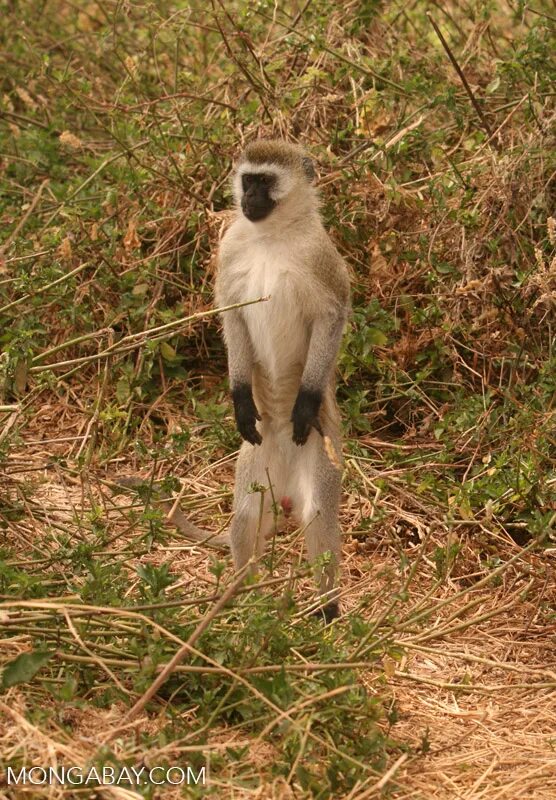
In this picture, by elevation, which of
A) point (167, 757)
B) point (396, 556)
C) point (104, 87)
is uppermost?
point (104, 87)

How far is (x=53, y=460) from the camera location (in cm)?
644

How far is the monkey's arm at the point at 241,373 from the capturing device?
248 inches

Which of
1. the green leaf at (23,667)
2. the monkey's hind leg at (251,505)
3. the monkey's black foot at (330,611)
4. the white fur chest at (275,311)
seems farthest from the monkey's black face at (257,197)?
Result: the green leaf at (23,667)

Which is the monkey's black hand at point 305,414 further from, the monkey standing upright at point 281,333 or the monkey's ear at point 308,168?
the monkey's ear at point 308,168

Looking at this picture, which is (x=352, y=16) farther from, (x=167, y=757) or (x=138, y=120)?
(x=167, y=757)

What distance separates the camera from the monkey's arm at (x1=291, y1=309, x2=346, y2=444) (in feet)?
20.2

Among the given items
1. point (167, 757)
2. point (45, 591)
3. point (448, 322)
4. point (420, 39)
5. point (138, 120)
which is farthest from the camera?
point (420, 39)

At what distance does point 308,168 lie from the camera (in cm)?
650

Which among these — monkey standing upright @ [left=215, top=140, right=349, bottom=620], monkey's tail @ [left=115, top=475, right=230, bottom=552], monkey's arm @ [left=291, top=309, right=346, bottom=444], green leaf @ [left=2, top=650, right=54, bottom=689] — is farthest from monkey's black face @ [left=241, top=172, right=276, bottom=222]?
green leaf @ [left=2, top=650, right=54, bottom=689]

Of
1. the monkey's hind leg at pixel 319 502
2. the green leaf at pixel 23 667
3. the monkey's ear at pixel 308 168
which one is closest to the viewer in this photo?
the green leaf at pixel 23 667

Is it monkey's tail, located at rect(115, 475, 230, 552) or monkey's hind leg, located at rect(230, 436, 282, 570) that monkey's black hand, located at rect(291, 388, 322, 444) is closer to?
monkey's hind leg, located at rect(230, 436, 282, 570)

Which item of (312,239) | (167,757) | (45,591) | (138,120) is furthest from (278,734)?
(138,120)

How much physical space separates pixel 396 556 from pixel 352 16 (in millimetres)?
4206

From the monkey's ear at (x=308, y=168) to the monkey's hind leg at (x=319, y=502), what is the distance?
4.67 feet
